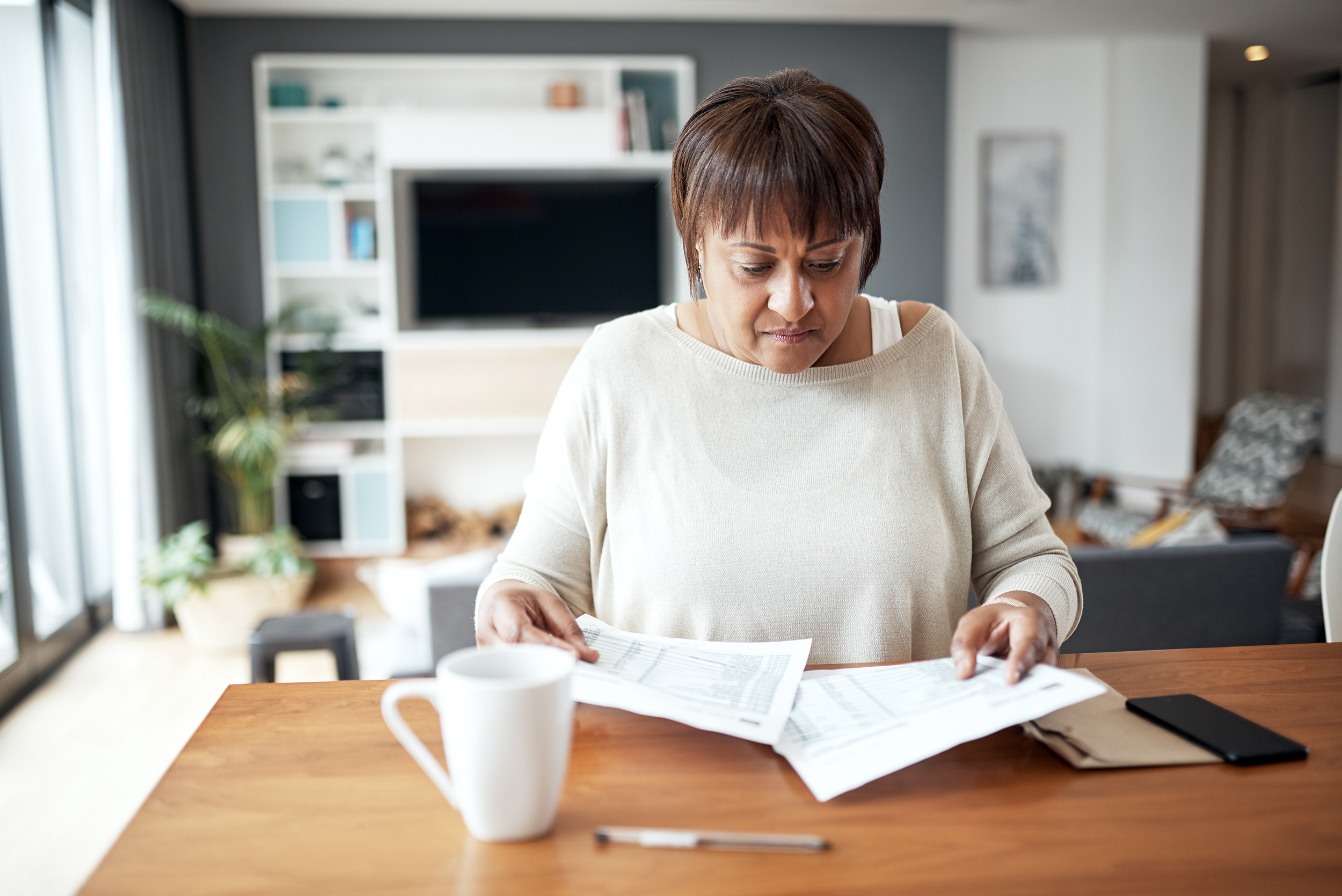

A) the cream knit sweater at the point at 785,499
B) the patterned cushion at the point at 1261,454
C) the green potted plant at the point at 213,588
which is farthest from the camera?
the patterned cushion at the point at 1261,454

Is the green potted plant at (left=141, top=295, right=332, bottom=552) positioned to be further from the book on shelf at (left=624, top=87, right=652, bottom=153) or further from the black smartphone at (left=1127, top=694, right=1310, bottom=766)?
the black smartphone at (left=1127, top=694, right=1310, bottom=766)

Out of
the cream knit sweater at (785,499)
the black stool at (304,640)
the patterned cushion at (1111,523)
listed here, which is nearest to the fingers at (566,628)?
the cream knit sweater at (785,499)

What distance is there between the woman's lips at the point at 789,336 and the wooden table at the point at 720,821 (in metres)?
0.42

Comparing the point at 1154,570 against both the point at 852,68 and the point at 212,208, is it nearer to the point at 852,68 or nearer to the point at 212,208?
the point at 852,68

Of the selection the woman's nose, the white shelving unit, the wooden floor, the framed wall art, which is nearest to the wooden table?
the woman's nose

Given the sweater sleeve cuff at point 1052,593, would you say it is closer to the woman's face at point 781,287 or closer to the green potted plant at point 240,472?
the woman's face at point 781,287

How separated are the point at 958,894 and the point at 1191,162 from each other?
5428 mm

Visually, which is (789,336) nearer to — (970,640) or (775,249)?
(775,249)

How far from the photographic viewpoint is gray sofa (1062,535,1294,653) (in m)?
1.98

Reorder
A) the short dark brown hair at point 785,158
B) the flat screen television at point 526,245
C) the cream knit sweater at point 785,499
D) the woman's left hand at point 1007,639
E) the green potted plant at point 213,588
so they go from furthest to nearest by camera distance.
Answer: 1. the flat screen television at point 526,245
2. the green potted plant at point 213,588
3. the cream knit sweater at point 785,499
4. the short dark brown hair at point 785,158
5. the woman's left hand at point 1007,639

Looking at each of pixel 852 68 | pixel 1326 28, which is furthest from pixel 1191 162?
pixel 852 68

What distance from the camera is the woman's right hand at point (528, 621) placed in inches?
31.6

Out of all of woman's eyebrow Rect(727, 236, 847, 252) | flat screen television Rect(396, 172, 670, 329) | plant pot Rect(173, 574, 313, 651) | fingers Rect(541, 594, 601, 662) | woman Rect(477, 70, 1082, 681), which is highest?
flat screen television Rect(396, 172, 670, 329)

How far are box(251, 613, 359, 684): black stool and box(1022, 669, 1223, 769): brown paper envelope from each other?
166 centimetres
